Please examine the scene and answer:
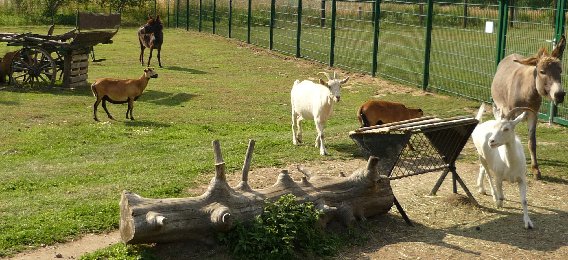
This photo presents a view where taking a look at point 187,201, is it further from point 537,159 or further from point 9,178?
point 537,159

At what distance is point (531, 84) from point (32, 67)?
12.1 m

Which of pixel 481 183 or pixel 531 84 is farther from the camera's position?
pixel 531 84

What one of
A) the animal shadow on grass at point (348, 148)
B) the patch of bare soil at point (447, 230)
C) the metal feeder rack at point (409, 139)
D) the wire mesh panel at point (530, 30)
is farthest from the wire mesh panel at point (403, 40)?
the metal feeder rack at point (409, 139)

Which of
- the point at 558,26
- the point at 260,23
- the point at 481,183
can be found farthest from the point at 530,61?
the point at 260,23

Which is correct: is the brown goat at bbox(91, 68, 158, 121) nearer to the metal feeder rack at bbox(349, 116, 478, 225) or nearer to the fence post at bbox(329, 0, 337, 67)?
the metal feeder rack at bbox(349, 116, 478, 225)

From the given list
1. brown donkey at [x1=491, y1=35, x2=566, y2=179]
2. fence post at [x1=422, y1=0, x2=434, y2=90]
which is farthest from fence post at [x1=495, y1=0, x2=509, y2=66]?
brown donkey at [x1=491, y1=35, x2=566, y2=179]

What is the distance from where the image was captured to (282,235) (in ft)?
23.0

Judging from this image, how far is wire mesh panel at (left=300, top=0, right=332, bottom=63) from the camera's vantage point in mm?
23484

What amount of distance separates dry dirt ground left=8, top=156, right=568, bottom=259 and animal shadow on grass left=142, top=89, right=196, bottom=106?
720 cm

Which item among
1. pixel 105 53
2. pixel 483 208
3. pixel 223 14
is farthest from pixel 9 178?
pixel 223 14

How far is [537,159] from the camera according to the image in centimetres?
1137

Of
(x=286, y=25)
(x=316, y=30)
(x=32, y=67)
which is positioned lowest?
(x=32, y=67)

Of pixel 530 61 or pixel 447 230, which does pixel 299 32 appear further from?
pixel 447 230

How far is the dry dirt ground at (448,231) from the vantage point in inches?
283
